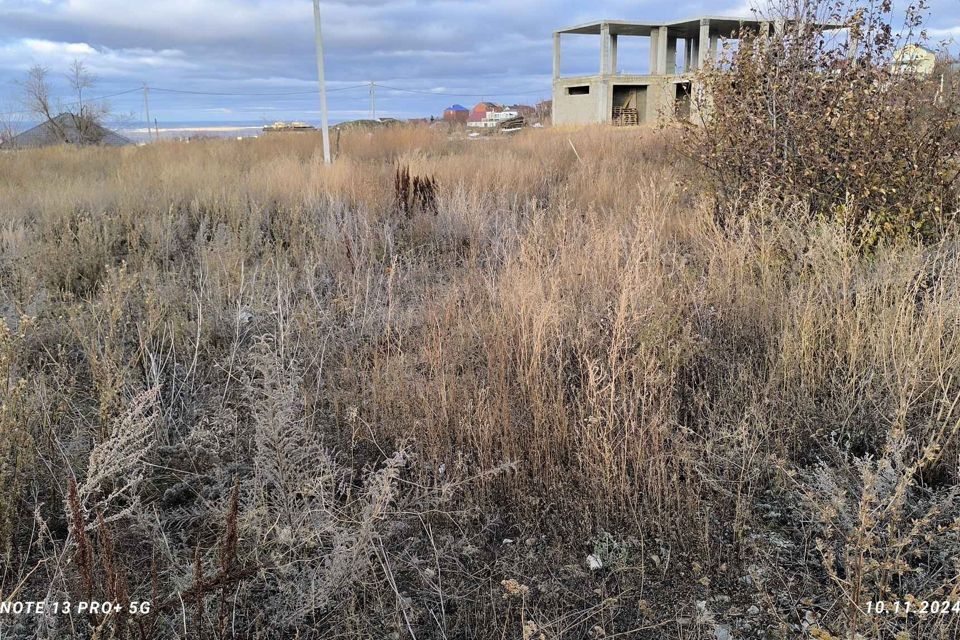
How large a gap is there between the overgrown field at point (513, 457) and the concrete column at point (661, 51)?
27.8 metres

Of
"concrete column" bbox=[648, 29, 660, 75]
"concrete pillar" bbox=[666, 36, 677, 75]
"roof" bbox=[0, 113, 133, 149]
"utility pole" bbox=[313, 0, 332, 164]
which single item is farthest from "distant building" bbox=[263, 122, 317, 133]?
"concrete pillar" bbox=[666, 36, 677, 75]

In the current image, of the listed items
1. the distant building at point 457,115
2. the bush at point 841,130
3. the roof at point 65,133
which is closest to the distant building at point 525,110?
the distant building at point 457,115

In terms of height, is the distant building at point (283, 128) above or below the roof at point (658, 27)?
below

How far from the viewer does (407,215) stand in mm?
6738

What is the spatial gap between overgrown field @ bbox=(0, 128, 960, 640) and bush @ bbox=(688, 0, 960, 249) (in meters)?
0.36

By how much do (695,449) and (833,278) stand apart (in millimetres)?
1585

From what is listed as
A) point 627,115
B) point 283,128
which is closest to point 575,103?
point 627,115

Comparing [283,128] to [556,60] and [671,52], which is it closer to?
[556,60]

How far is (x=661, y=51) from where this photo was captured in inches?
1139

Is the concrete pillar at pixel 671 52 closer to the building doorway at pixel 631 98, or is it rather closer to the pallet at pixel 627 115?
the building doorway at pixel 631 98

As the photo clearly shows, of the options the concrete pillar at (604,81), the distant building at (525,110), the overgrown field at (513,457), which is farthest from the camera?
the distant building at (525,110)

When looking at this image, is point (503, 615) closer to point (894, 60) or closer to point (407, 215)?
point (894, 60)

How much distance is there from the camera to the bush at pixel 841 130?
4098 millimetres

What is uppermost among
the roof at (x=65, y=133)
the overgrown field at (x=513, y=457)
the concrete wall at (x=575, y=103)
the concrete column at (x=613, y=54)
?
the concrete column at (x=613, y=54)
